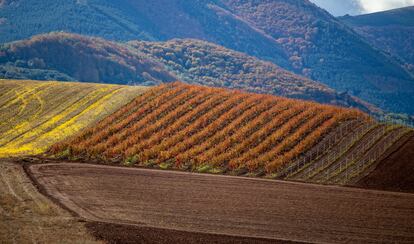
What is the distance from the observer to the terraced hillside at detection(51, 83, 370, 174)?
52.5 metres

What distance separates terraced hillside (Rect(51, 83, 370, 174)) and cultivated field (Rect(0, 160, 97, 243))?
627 inches

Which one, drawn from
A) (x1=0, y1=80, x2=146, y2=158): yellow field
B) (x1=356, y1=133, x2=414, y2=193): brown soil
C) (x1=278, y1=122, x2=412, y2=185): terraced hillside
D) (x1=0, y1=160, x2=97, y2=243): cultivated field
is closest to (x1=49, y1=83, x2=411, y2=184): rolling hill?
(x1=278, y1=122, x2=412, y2=185): terraced hillside

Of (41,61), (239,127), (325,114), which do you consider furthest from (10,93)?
(41,61)

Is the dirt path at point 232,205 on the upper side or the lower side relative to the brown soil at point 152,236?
lower

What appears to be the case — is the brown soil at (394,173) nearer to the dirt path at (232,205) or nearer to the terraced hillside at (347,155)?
the terraced hillside at (347,155)

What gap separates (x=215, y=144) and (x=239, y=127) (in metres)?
4.93

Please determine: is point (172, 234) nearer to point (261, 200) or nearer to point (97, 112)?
point (261, 200)

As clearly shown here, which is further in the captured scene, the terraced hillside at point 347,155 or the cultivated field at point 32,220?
the terraced hillside at point 347,155

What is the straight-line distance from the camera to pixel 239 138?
188 feet

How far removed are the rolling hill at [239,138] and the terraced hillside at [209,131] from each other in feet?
0.28

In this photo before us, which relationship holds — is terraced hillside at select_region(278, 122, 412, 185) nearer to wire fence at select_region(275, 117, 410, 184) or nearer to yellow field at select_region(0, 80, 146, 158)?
wire fence at select_region(275, 117, 410, 184)

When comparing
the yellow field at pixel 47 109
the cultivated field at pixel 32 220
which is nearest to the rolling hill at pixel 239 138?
the yellow field at pixel 47 109

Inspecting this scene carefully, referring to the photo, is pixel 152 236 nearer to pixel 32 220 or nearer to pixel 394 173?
pixel 32 220

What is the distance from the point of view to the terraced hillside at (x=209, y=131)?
52469 mm
